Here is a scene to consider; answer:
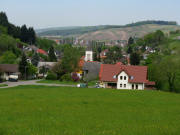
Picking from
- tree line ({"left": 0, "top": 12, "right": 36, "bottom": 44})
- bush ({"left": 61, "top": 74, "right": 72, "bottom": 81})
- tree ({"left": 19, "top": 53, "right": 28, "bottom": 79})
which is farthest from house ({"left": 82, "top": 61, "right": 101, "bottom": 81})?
tree line ({"left": 0, "top": 12, "right": 36, "bottom": 44})

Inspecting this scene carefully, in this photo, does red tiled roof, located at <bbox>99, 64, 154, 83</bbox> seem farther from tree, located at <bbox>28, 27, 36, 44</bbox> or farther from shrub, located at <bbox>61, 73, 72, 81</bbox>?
tree, located at <bbox>28, 27, 36, 44</bbox>

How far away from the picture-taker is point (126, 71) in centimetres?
5391

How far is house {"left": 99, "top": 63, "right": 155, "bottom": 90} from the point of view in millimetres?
53656

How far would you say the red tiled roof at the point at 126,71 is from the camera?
5366 centimetres

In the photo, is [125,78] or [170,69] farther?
[125,78]

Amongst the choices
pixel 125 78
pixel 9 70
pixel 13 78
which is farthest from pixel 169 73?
pixel 9 70

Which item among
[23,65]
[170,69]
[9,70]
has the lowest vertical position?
→ [9,70]

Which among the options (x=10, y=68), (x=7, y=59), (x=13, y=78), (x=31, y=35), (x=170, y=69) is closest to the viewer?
(x=170, y=69)

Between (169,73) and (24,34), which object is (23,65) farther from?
(24,34)

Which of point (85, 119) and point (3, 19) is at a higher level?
point (3, 19)

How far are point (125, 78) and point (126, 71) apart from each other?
139 cm

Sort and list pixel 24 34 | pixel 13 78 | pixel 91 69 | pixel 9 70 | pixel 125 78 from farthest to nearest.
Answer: pixel 24 34 → pixel 91 69 → pixel 9 70 → pixel 13 78 → pixel 125 78

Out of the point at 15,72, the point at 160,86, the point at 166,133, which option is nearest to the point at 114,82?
the point at 160,86

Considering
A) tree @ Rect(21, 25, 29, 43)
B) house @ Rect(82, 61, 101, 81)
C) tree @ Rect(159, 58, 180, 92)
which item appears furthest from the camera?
tree @ Rect(21, 25, 29, 43)
